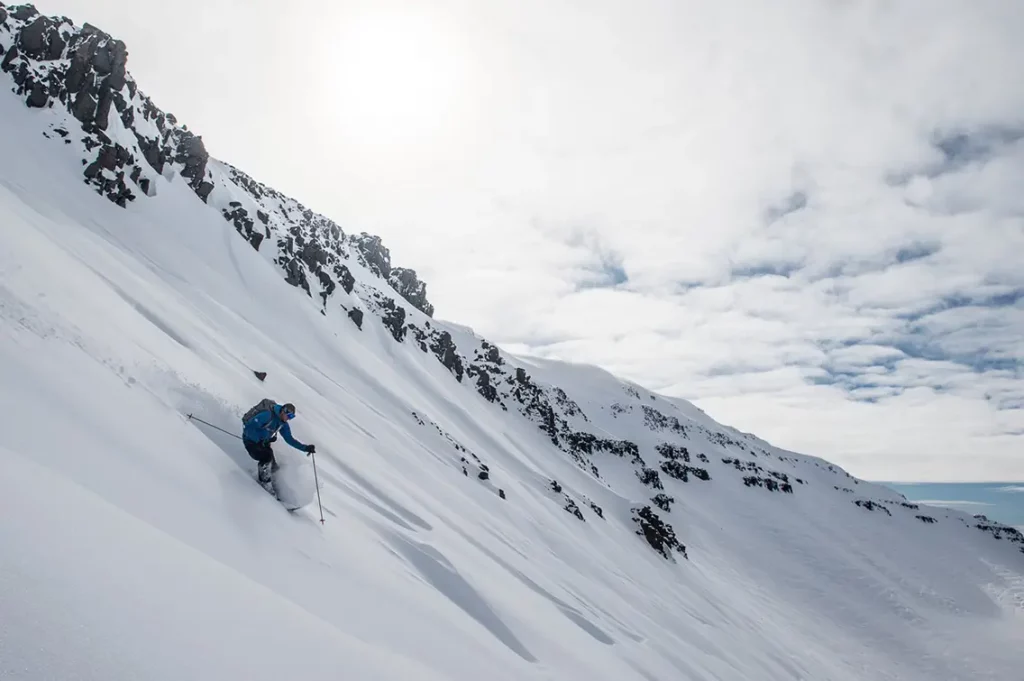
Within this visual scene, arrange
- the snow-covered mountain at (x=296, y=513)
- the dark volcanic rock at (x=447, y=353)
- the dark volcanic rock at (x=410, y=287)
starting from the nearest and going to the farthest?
the snow-covered mountain at (x=296, y=513) < the dark volcanic rock at (x=447, y=353) < the dark volcanic rock at (x=410, y=287)

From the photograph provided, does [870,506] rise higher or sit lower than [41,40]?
higher

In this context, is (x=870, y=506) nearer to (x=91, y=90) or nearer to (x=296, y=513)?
(x=296, y=513)

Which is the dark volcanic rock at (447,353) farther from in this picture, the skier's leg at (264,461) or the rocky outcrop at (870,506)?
the rocky outcrop at (870,506)

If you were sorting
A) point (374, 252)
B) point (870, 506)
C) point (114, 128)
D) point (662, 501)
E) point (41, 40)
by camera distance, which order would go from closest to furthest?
point (41, 40) < point (114, 128) < point (662, 501) < point (374, 252) < point (870, 506)

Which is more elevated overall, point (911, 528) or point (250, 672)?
point (911, 528)

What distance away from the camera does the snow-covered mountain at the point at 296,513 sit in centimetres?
469

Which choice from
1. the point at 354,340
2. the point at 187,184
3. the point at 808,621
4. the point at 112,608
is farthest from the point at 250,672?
the point at 808,621

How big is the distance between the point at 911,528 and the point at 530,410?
81.1 m

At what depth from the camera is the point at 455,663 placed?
308 inches

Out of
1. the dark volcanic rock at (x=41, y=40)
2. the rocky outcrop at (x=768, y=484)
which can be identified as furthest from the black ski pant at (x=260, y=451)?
the rocky outcrop at (x=768, y=484)

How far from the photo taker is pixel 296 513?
29.0ft

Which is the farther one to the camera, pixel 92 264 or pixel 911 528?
pixel 911 528

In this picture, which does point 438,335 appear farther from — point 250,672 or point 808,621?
point 250,672

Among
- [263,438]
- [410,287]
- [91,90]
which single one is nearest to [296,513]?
[263,438]
